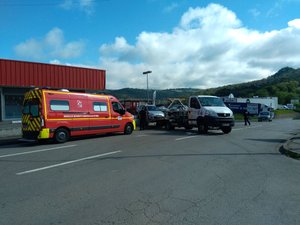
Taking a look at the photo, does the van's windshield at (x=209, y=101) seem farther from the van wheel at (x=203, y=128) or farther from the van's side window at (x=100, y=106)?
the van's side window at (x=100, y=106)

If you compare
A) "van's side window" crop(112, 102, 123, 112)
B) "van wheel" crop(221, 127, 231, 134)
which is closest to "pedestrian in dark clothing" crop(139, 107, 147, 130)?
"van's side window" crop(112, 102, 123, 112)

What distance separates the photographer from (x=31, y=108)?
14.1 meters

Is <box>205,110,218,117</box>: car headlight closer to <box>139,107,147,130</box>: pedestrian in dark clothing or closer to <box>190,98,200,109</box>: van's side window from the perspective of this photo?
<box>190,98,200,109</box>: van's side window

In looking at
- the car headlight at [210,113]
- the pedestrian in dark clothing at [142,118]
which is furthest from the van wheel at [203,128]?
the pedestrian in dark clothing at [142,118]

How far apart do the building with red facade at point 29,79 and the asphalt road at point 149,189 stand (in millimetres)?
18071

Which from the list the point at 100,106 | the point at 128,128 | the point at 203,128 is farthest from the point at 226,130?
the point at 100,106

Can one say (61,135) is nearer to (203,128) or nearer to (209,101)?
(203,128)

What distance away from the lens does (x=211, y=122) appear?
17516 millimetres

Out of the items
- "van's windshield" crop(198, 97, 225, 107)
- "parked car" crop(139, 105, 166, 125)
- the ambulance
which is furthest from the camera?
"parked car" crop(139, 105, 166, 125)

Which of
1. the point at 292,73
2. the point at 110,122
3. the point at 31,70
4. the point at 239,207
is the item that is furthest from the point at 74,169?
the point at 292,73

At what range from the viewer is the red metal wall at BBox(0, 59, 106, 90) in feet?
84.1

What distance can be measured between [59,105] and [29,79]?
14.5 meters

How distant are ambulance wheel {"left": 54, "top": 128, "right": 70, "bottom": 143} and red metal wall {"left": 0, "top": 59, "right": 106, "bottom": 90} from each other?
1411 centimetres

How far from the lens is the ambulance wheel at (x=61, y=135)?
14.0 m
